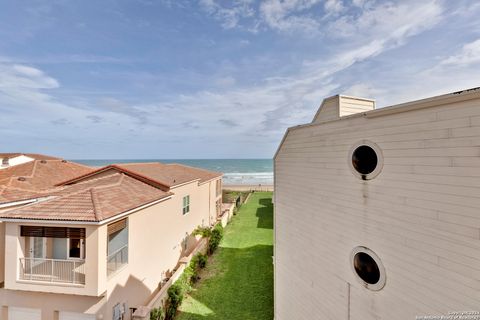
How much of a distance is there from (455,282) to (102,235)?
932 centimetres

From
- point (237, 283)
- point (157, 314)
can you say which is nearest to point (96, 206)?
point (157, 314)

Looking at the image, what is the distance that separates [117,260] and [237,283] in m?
6.68

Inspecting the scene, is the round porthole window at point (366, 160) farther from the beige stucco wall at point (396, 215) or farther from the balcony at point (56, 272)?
the balcony at point (56, 272)

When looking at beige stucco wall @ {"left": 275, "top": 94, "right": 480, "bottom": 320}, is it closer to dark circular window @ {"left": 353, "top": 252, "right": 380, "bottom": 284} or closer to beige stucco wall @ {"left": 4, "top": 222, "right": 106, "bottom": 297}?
dark circular window @ {"left": 353, "top": 252, "right": 380, "bottom": 284}

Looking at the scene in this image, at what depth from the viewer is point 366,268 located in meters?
5.57

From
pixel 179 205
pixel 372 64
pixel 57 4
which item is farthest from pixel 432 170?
pixel 57 4

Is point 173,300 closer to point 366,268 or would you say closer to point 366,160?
point 366,268

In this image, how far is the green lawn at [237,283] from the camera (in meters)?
10.7

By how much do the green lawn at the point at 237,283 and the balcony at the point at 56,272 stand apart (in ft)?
15.9

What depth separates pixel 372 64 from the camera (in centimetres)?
957

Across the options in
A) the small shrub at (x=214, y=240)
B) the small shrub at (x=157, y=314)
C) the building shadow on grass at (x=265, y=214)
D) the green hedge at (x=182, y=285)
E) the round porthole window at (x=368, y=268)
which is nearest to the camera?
the round porthole window at (x=368, y=268)

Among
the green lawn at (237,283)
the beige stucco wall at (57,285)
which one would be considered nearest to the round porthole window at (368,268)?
the green lawn at (237,283)

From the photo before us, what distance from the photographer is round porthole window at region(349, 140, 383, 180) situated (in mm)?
5215

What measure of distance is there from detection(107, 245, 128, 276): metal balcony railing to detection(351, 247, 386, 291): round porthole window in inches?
331
